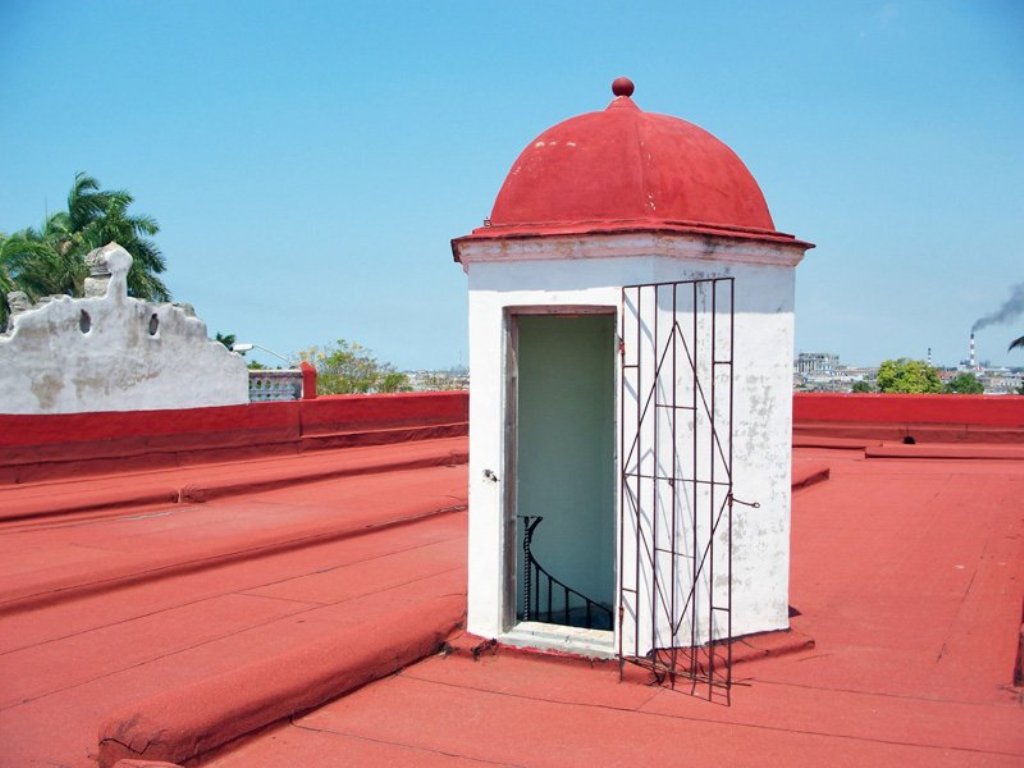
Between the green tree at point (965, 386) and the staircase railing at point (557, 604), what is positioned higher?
the green tree at point (965, 386)

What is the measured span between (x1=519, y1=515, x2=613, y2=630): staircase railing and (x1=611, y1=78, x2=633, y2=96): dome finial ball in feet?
9.89

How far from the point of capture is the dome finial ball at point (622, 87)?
6977mm

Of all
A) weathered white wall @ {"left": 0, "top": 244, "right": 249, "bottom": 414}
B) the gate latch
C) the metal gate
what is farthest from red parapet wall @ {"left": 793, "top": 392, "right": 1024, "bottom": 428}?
the metal gate

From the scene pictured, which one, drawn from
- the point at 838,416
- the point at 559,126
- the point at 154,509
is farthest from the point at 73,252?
the point at 559,126

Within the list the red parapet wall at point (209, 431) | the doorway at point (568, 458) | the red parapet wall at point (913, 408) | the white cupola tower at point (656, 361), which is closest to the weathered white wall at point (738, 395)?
the white cupola tower at point (656, 361)

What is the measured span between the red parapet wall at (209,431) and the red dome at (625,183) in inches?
387

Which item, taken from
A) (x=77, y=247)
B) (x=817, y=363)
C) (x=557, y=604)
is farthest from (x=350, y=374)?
(x=817, y=363)

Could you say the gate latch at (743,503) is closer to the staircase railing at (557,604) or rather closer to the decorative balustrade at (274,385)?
the staircase railing at (557,604)

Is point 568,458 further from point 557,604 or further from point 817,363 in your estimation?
point 817,363

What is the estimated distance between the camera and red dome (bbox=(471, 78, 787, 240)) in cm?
614

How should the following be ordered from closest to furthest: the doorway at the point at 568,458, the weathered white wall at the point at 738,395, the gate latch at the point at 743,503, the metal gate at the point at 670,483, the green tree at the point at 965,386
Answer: the gate latch at the point at 743,503 < the metal gate at the point at 670,483 < the weathered white wall at the point at 738,395 < the doorway at the point at 568,458 < the green tree at the point at 965,386

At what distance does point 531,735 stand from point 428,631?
1399 millimetres

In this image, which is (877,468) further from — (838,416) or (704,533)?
(704,533)

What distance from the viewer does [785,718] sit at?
208 inches
